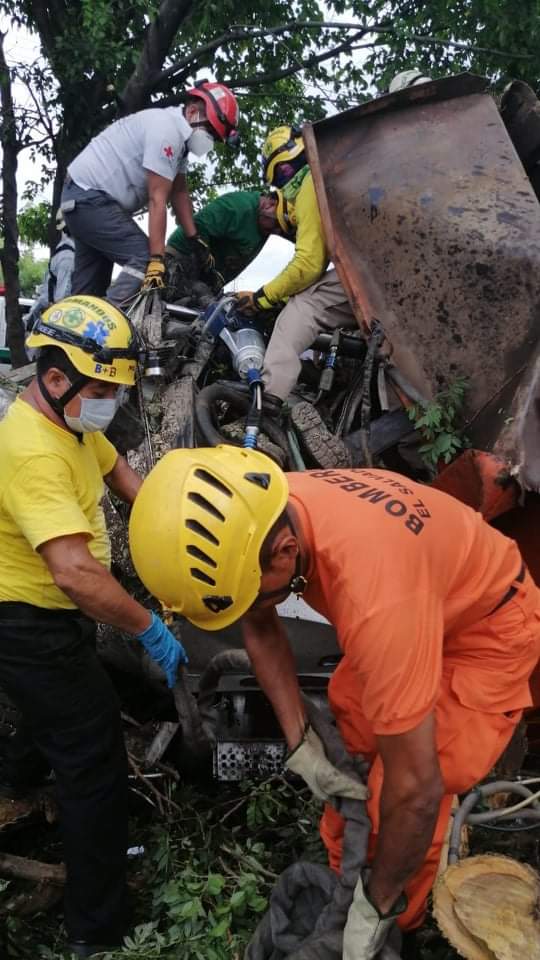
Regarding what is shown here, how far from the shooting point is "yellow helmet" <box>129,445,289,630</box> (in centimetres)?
175

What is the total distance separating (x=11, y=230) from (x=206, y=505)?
7.33 meters

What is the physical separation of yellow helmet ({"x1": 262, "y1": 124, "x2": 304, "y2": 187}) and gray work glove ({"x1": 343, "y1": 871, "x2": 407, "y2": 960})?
3884 millimetres

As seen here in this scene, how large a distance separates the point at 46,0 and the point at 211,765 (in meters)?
7.26

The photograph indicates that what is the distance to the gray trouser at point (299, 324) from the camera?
3990mm

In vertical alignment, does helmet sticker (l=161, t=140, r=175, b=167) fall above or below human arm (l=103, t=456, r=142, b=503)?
above

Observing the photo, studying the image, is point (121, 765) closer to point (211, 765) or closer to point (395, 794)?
point (211, 765)

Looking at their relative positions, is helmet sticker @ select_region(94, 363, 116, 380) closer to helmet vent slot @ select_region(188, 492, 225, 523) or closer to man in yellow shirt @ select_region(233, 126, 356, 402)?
helmet vent slot @ select_region(188, 492, 225, 523)

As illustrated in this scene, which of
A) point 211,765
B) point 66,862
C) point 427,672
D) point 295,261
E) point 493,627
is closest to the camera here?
point 427,672

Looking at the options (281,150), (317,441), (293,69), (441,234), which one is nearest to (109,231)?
(281,150)

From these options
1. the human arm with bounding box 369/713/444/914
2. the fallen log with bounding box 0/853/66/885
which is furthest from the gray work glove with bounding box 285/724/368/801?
the fallen log with bounding box 0/853/66/885

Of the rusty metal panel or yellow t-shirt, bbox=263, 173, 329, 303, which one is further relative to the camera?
yellow t-shirt, bbox=263, 173, 329, 303

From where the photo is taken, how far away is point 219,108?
4.65 m

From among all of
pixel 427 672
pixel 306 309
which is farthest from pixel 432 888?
pixel 306 309

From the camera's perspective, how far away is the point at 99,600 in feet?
7.84
